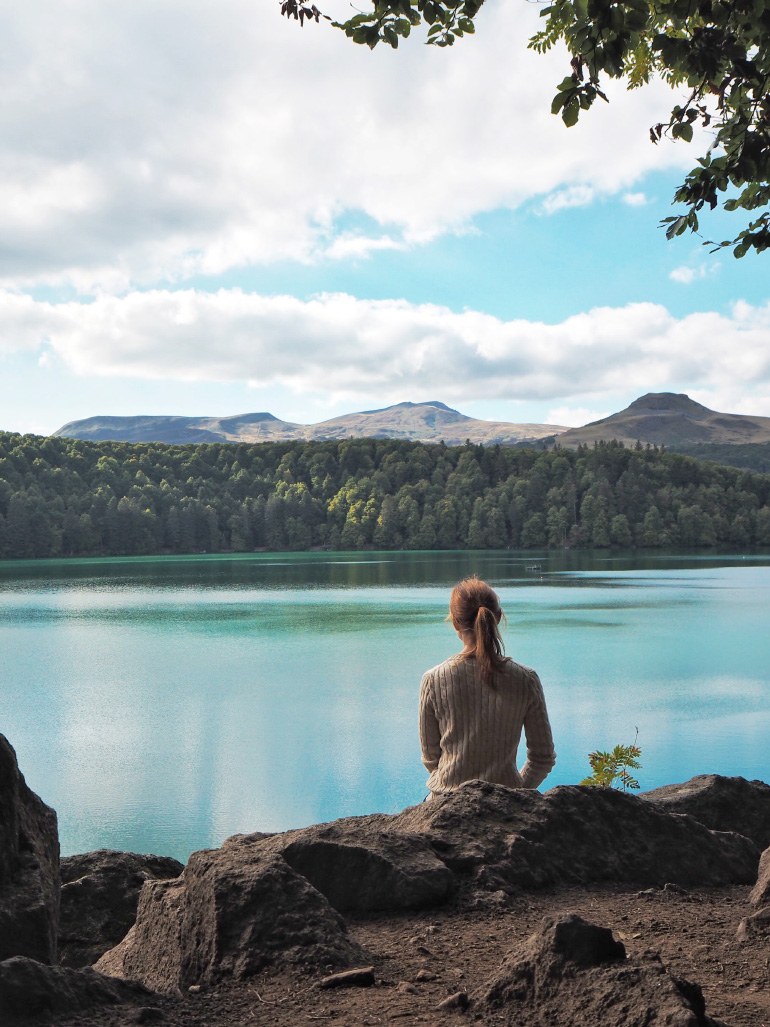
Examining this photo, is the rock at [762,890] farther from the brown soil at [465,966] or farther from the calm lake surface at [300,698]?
the calm lake surface at [300,698]

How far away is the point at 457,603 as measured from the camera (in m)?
3.95

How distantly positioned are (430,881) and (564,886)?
60cm

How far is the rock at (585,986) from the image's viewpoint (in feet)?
6.03

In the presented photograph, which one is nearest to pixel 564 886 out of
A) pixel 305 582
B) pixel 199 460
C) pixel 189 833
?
pixel 189 833

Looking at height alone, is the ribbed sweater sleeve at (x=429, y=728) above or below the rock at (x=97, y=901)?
above

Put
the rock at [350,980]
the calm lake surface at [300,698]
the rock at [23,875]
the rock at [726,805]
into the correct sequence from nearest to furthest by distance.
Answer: the rock at [350,980] → the rock at [23,875] → the rock at [726,805] → the calm lake surface at [300,698]

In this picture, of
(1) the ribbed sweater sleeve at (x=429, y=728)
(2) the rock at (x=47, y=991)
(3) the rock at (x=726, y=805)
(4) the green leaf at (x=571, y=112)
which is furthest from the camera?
(3) the rock at (x=726, y=805)

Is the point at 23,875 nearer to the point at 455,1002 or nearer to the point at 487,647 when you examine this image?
the point at 455,1002

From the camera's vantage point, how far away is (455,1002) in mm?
2117

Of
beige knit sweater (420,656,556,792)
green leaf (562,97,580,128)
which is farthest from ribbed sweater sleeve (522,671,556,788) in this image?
green leaf (562,97,580,128)

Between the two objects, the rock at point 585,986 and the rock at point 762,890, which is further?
the rock at point 762,890

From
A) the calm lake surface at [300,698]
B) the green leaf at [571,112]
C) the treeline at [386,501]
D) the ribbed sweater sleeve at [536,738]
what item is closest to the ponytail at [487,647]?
the ribbed sweater sleeve at [536,738]

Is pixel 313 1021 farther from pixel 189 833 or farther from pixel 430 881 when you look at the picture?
pixel 189 833

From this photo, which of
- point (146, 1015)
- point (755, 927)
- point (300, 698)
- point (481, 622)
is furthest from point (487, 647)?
point (300, 698)
